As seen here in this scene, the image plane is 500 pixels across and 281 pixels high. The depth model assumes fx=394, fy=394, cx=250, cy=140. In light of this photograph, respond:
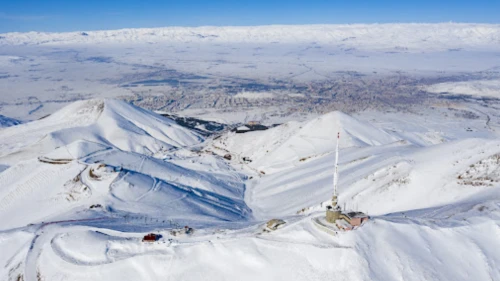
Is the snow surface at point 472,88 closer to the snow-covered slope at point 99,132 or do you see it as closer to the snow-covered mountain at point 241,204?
the snow-covered mountain at point 241,204

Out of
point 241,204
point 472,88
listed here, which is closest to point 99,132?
point 241,204

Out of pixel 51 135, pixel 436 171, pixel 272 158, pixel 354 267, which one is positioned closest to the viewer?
pixel 354 267

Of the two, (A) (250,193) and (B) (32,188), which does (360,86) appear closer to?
(A) (250,193)

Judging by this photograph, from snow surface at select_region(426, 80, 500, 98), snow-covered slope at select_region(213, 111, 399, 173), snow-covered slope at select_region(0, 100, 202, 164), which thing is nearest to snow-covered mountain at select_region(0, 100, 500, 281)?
snow-covered slope at select_region(213, 111, 399, 173)

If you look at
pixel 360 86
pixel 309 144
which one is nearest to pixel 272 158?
pixel 309 144

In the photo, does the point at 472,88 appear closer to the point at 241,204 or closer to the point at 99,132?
the point at 99,132

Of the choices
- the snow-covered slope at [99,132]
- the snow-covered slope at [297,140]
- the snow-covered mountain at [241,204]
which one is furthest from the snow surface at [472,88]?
the snow-covered slope at [99,132]

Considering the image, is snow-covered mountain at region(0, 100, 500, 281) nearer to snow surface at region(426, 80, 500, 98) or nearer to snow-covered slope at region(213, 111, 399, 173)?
snow-covered slope at region(213, 111, 399, 173)
